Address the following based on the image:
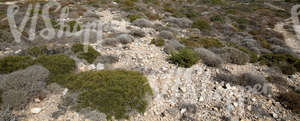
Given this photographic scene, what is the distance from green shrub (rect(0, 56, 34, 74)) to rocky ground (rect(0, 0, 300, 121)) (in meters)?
1.50

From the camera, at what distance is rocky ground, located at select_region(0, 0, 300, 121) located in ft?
11.4

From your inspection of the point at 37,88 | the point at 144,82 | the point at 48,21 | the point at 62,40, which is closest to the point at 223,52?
the point at 144,82

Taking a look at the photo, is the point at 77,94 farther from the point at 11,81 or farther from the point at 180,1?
the point at 180,1

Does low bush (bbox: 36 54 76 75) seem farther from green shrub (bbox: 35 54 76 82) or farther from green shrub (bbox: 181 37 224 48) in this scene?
green shrub (bbox: 181 37 224 48)

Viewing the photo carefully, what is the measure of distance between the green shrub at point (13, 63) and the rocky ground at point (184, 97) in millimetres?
1501

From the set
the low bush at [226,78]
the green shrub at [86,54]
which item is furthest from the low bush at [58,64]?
the low bush at [226,78]

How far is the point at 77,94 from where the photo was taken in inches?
142

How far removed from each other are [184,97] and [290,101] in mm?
3342

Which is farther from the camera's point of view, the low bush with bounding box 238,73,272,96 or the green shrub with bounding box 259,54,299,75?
the green shrub with bounding box 259,54,299,75

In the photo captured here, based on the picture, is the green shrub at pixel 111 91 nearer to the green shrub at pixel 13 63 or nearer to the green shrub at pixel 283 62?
the green shrub at pixel 13 63

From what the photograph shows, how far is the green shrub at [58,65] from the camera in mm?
4270

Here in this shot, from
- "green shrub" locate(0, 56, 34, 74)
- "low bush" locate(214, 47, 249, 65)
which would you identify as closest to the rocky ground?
"low bush" locate(214, 47, 249, 65)

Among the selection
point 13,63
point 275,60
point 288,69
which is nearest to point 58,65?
point 13,63

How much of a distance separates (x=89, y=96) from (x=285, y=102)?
595 cm
